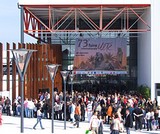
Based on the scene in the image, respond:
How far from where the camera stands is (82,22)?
5169cm

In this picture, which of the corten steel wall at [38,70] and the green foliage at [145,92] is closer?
the corten steel wall at [38,70]

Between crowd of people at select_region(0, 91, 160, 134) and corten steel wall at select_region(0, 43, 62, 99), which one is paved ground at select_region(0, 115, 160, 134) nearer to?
crowd of people at select_region(0, 91, 160, 134)

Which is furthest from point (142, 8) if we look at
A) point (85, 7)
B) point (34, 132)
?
point (34, 132)

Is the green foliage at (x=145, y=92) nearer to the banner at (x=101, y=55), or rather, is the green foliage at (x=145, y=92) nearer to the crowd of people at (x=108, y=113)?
the banner at (x=101, y=55)

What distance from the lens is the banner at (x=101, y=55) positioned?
149ft

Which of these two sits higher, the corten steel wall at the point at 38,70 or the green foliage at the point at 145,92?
the corten steel wall at the point at 38,70

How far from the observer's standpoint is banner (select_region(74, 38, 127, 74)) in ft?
149

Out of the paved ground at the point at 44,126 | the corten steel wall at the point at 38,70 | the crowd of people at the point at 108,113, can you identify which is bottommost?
the paved ground at the point at 44,126

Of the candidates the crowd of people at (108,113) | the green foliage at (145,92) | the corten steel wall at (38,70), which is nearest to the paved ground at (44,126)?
the crowd of people at (108,113)

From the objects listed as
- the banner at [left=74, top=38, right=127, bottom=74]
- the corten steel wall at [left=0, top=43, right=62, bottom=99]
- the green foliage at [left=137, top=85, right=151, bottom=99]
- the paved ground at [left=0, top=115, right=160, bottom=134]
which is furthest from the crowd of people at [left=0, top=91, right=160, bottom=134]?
the banner at [left=74, top=38, right=127, bottom=74]

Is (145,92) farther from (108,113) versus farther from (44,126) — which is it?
(44,126)

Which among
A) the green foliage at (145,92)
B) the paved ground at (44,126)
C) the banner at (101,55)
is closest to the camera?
the paved ground at (44,126)

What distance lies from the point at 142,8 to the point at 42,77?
1085 centimetres

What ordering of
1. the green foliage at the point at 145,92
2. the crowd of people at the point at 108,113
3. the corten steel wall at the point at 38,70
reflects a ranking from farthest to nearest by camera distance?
the green foliage at the point at 145,92 < the corten steel wall at the point at 38,70 < the crowd of people at the point at 108,113
